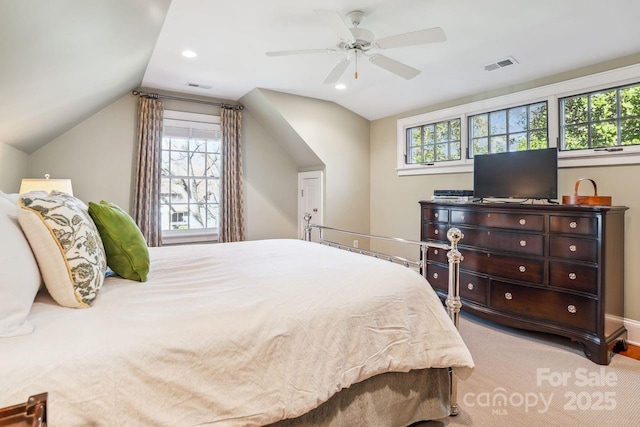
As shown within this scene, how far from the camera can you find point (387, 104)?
4801 millimetres

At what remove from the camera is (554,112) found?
3439 millimetres

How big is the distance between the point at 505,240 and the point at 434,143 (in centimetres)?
193

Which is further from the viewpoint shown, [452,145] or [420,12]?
[452,145]

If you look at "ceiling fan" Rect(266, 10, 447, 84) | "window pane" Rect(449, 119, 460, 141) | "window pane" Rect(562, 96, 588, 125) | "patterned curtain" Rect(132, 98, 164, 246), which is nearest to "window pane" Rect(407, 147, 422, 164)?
"window pane" Rect(449, 119, 460, 141)

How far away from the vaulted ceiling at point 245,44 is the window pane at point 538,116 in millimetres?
297

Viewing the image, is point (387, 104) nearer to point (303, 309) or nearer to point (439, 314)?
point (439, 314)

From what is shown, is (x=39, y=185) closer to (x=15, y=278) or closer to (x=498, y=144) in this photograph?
(x=15, y=278)

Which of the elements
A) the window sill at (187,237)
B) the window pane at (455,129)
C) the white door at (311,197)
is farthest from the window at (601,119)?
the window sill at (187,237)

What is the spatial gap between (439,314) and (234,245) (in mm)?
1655

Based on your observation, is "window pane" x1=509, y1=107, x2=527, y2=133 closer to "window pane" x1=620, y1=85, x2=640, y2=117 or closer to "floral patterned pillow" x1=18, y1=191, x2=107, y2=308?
"window pane" x1=620, y1=85, x2=640, y2=117

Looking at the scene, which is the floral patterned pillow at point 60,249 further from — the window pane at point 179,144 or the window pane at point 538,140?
the window pane at point 538,140

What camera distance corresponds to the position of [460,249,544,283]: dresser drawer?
9.75 ft

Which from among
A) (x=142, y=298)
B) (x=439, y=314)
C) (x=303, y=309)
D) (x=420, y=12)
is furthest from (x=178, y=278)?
(x=420, y=12)

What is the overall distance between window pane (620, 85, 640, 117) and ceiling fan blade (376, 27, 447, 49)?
78.2 inches
